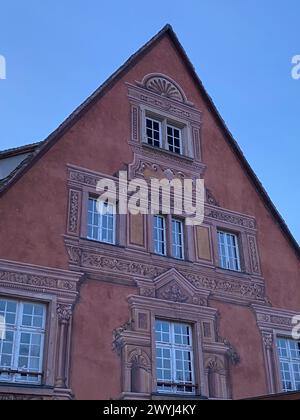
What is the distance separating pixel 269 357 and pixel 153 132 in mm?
6035

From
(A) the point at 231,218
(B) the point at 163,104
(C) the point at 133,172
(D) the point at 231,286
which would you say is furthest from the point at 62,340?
(B) the point at 163,104

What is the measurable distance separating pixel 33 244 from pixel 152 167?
394 centimetres

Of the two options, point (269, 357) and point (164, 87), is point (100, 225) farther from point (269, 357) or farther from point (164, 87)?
point (164, 87)

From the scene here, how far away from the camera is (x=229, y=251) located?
1425 centimetres

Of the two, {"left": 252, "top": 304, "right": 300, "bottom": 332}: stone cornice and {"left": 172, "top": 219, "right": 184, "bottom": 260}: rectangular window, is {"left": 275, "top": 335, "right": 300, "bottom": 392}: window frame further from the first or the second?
{"left": 172, "top": 219, "right": 184, "bottom": 260}: rectangular window

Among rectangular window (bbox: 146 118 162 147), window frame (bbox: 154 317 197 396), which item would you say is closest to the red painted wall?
rectangular window (bbox: 146 118 162 147)

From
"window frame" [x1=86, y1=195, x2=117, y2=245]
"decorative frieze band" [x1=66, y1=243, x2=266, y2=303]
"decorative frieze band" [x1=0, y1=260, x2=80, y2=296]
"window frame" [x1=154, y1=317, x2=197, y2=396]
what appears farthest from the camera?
"window frame" [x1=86, y1=195, x2=117, y2=245]

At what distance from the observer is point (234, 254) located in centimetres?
1430

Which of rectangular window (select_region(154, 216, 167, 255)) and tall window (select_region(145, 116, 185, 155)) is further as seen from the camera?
tall window (select_region(145, 116, 185, 155))

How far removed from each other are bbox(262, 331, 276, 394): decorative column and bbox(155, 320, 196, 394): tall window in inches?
76.6

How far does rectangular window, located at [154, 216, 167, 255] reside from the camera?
1304cm

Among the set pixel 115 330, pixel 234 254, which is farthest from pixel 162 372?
pixel 234 254

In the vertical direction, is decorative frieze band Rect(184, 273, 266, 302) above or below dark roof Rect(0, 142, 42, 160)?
below

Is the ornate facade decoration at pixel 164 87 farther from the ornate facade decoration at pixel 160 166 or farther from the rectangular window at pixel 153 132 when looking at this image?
the ornate facade decoration at pixel 160 166
